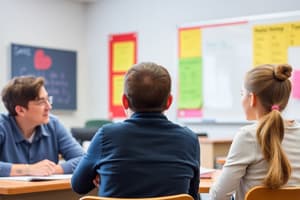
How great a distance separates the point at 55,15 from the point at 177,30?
4.88 feet

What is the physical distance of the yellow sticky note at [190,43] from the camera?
18.4ft

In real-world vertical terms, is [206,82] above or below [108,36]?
below

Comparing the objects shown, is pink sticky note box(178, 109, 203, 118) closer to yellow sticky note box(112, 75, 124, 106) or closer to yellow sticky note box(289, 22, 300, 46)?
yellow sticky note box(112, 75, 124, 106)

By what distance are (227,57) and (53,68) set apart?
2021 millimetres

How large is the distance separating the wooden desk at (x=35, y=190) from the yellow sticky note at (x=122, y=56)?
3.97 meters

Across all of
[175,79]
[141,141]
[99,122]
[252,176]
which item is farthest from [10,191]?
[175,79]

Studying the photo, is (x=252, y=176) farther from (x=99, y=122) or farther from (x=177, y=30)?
(x=177, y=30)

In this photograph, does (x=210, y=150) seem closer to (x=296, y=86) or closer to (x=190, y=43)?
(x=296, y=86)

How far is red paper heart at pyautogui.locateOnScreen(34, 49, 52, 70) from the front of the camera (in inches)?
237

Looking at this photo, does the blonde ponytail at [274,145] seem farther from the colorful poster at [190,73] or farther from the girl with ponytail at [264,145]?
the colorful poster at [190,73]

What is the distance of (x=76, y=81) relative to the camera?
21.3ft

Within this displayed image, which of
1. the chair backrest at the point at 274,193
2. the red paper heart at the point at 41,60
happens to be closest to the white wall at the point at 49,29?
the red paper heart at the point at 41,60

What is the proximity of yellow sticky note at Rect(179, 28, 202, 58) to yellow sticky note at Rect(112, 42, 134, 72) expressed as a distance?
0.71 m

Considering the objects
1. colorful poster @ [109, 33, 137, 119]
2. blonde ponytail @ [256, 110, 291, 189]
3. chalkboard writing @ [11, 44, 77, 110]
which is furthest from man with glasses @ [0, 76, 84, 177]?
colorful poster @ [109, 33, 137, 119]
